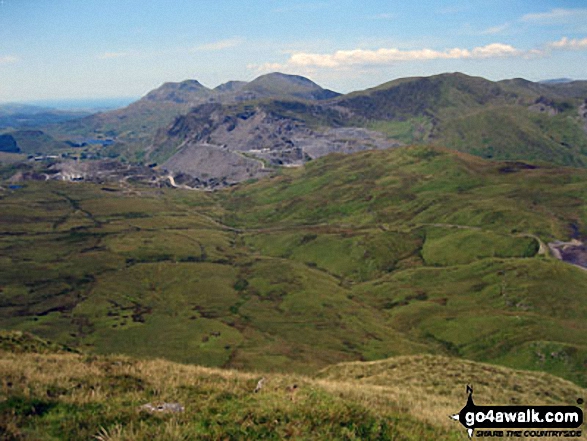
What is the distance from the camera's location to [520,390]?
41.4 meters

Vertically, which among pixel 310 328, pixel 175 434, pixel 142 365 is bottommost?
pixel 310 328

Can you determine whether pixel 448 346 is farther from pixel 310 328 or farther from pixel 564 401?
pixel 564 401

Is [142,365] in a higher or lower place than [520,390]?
higher

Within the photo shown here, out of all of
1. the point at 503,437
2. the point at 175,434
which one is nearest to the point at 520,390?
the point at 503,437

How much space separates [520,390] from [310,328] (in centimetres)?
16129

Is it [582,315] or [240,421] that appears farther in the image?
[582,315]

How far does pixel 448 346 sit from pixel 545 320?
1724 inches

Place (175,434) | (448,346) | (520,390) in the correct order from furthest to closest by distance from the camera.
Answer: (448,346)
(520,390)
(175,434)

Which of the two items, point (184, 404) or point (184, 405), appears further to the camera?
point (184, 404)

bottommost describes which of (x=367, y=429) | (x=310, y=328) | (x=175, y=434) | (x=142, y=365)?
(x=310, y=328)

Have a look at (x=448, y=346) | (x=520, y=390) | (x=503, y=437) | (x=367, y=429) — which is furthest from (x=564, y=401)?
(x=448, y=346)

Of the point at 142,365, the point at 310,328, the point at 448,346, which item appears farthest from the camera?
the point at 310,328

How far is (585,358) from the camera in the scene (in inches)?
5502

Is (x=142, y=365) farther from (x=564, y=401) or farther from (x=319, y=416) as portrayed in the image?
(x=564, y=401)
